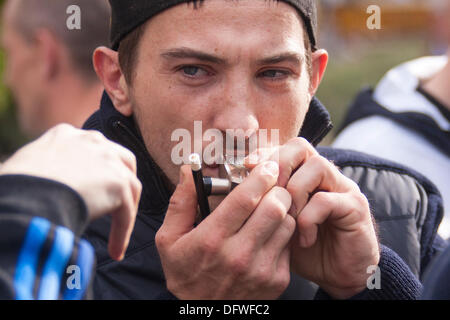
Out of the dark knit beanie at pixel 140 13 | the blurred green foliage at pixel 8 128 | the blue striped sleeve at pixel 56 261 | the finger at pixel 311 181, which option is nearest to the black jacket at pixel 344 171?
the dark knit beanie at pixel 140 13

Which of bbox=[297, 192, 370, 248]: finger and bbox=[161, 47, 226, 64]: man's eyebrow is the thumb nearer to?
bbox=[297, 192, 370, 248]: finger

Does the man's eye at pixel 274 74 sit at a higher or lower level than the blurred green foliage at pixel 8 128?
higher

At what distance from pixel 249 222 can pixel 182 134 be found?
53 cm

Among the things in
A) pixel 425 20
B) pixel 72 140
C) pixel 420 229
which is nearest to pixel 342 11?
pixel 425 20

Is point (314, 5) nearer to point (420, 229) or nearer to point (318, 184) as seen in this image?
point (318, 184)

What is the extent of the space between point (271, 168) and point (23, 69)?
265 cm

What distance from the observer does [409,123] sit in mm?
3416

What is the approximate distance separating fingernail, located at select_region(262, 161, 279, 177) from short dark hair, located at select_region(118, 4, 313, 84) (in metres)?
0.68

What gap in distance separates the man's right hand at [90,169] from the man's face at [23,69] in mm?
2564

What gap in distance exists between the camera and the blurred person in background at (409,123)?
3.31m

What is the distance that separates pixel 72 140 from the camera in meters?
1.34

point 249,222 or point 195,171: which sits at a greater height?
point 195,171

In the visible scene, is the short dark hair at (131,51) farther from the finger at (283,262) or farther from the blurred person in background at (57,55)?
the blurred person in background at (57,55)

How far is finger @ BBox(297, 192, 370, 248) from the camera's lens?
5.37 ft
